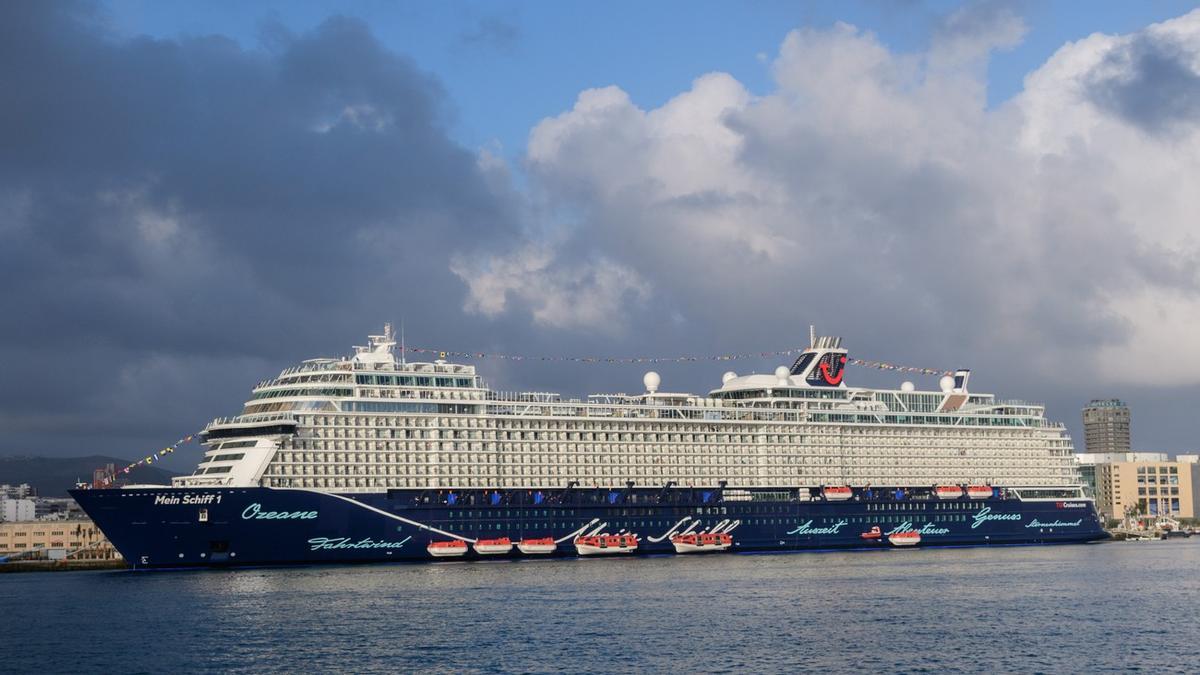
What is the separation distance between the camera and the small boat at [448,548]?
103062mm

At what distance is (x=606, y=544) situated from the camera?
110875mm

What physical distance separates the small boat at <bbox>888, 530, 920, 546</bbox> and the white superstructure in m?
4.96

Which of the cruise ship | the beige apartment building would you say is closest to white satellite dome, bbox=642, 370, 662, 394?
the cruise ship

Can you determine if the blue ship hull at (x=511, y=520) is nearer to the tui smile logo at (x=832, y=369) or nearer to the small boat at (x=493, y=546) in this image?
the small boat at (x=493, y=546)

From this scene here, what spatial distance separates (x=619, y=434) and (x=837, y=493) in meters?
20.4

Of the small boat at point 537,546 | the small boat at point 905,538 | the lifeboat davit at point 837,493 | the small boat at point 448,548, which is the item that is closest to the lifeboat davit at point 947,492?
the small boat at point 905,538

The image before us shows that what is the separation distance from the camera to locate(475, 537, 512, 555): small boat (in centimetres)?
10512

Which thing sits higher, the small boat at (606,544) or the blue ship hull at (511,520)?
the blue ship hull at (511,520)

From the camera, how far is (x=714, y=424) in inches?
4796

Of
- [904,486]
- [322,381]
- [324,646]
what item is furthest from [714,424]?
[324,646]

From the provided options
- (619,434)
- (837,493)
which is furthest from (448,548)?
(837,493)

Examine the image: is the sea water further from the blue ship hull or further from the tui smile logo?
the tui smile logo

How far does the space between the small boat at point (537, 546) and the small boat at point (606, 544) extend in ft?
7.37

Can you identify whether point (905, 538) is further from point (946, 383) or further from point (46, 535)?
point (46, 535)
